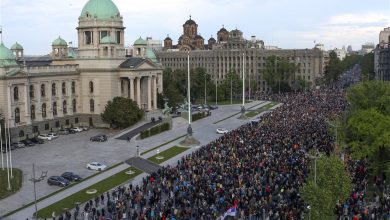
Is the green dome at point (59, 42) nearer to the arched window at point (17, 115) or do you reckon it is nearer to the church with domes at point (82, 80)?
the church with domes at point (82, 80)

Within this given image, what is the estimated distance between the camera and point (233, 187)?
4038cm

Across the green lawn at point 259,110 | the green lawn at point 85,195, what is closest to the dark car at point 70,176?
the green lawn at point 85,195

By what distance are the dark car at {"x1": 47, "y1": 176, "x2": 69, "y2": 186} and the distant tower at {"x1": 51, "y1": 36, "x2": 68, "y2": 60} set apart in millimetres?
52100

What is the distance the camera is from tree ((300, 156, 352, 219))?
28828 millimetres

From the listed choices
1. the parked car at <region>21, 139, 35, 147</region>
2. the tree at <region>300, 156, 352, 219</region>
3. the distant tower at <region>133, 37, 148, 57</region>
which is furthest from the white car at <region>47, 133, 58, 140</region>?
the tree at <region>300, 156, 352, 219</region>

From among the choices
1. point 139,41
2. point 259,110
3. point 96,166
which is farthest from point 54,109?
point 259,110

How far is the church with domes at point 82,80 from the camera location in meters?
73.4

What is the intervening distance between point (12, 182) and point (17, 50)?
183ft

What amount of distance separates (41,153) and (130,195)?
86.5 ft

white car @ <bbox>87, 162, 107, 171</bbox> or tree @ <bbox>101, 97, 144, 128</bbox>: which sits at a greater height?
tree @ <bbox>101, 97, 144, 128</bbox>

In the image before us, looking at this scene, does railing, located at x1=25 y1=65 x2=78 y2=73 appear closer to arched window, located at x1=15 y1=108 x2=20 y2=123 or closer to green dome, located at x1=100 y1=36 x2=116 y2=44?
green dome, located at x1=100 y1=36 x2=116 y2=44

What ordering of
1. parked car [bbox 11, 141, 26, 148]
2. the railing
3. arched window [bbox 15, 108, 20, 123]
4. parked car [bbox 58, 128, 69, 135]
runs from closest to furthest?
parked car [bbox 11, 141, 26, 148] < arched window [bbox 15, 108, 20, 123] < the railing < parked car [bbox 58, 128, 69, 135]

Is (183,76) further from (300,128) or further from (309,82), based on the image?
(300,128)

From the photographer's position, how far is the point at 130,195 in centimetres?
4097
